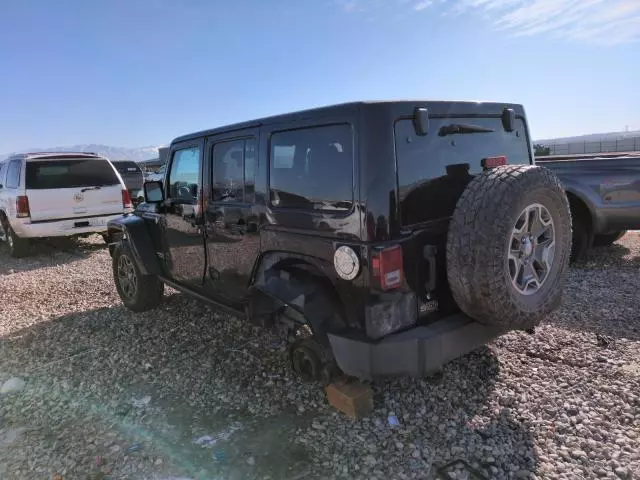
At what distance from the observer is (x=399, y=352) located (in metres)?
2.71

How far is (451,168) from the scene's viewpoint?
3.07 meters

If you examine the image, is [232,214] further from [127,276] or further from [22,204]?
[22,204]

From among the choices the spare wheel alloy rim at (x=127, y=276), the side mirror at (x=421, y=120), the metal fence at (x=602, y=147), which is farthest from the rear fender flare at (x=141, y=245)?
the metal fence at (x=602, y=147)

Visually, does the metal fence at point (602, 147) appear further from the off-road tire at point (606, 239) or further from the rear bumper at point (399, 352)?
the rear bumper at point (399, 352)

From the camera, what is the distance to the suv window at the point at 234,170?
3.52 meters

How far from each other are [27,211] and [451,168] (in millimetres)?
8111

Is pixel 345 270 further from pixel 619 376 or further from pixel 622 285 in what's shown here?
pixel 622 285

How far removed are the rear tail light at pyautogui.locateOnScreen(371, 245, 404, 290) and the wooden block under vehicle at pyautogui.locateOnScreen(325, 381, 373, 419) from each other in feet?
2.73

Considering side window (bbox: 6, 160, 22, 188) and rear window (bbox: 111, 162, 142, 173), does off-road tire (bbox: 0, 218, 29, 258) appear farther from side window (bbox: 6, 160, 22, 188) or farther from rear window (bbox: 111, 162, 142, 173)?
rear window (bbox: 111, 162, 142, 173)

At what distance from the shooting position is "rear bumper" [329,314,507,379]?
270cm

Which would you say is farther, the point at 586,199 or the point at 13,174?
the point at 13,174

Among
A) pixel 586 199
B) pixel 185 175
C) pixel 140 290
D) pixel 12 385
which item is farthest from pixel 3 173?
pixel 586 199

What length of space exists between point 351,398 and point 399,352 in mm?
570

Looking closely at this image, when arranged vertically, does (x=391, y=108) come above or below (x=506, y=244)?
above
